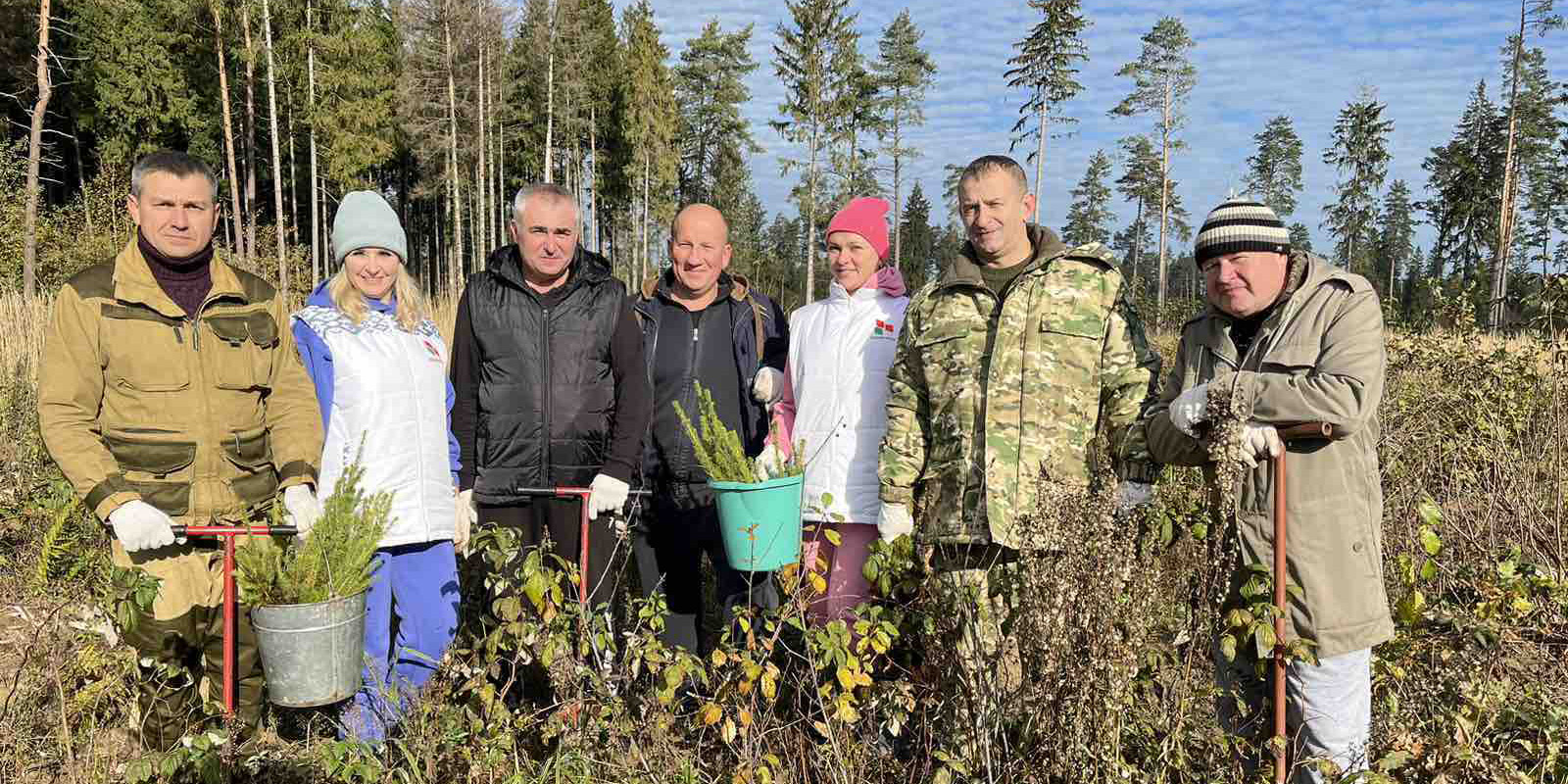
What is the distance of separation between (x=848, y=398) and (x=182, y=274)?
2120 millimetres

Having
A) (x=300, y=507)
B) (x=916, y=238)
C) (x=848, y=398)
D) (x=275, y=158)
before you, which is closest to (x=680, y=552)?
(x=848, y=398)

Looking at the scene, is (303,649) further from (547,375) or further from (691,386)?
(691,386)

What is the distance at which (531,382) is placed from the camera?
3.07 metres

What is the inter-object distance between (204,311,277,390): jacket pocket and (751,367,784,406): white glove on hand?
1.63 meters

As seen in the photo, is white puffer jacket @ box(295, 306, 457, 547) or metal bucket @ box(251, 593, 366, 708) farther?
white puffer jacket @ box(295, 306, 457, 547)

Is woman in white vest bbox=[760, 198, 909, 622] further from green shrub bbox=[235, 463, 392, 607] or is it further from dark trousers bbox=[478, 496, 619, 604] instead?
green shrub bbox=[235, 463, 392, 607]

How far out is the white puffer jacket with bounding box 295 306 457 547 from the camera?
2.71 metres

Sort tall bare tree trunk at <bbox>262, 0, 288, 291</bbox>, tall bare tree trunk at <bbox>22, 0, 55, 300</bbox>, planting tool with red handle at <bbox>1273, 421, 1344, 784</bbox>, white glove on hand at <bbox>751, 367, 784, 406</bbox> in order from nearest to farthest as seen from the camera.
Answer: planting tool with red handle at <bbox>1273, 421, 1344, 784</bbox> → white glove on hand at <bbox>751, 367, 784, 406</bbox> → tall bare tree trunk at <bbox>22, 0, 55, 300</bbox> → tall bare tree trunk at <bbox>262, 0, 288, 291</bbox>

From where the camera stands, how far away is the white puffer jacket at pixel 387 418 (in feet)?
8.87

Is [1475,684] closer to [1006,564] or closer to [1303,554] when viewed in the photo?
[1303,554]

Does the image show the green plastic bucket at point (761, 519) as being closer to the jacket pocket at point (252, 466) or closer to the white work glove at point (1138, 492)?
the white work glove at point (1138, 492)

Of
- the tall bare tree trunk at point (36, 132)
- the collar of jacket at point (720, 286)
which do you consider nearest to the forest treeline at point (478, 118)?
the tall bare tree trunk at point (36, 132)

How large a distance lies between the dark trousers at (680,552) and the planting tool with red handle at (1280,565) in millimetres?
1775

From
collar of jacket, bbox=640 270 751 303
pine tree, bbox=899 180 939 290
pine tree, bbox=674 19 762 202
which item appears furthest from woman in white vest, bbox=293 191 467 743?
pine tree, bbox=899 180 939 290
